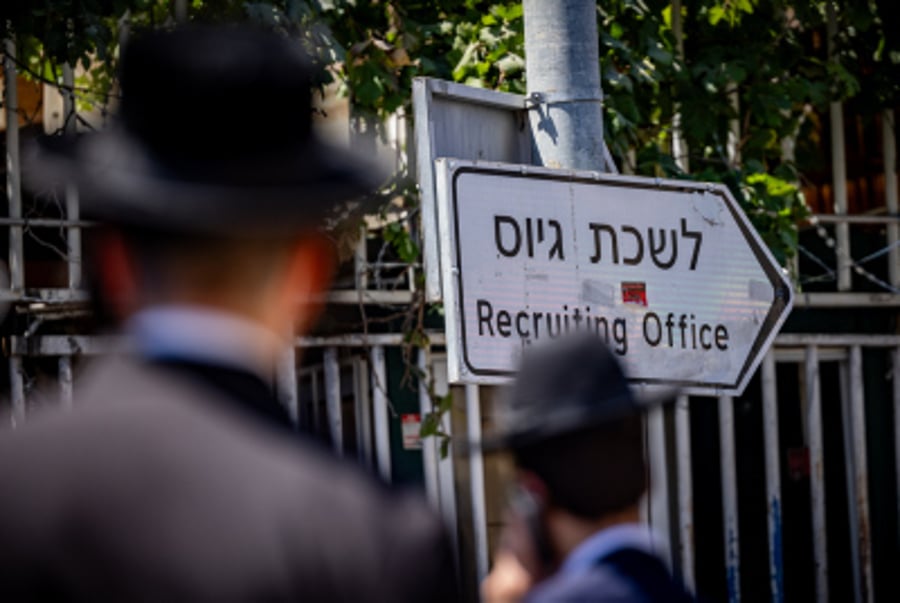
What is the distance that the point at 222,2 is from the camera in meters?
6.71

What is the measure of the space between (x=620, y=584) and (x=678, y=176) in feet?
18.0

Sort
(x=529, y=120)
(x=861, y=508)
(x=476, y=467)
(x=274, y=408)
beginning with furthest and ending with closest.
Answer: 1. (x=861, y=508)
2. (x=476, y=467)
3. (x=529, y=120)
4. (x=274, y=408)

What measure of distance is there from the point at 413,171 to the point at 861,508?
398cm

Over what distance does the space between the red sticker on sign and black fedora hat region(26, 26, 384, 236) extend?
2433mm

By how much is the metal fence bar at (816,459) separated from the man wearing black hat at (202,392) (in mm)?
8108

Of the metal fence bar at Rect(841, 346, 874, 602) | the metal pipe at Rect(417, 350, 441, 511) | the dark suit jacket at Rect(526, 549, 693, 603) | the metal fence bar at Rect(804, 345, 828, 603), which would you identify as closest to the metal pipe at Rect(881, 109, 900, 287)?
the metal fence bar at Rect(841, 346, 874, 602)

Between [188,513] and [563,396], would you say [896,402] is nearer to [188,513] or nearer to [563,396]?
[563,396]

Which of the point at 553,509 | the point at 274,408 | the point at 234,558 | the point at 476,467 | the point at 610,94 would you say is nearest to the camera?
the point at 234,558

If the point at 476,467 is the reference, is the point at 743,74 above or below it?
above

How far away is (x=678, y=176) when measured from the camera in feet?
25.2

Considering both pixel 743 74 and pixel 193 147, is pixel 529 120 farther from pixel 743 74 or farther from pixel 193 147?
pixel 743 74

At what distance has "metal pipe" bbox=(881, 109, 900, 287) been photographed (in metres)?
9.88

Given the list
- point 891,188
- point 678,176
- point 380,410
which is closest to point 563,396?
point 678,176

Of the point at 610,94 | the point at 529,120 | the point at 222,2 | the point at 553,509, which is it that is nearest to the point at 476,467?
the point at 610,94
